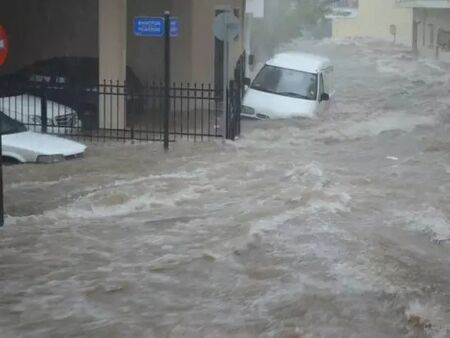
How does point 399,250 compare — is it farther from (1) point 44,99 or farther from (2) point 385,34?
(2) point 385,34

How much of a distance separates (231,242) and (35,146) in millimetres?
4728

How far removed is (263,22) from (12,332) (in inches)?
1248

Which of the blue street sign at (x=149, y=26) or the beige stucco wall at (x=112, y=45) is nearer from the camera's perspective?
the blue street sign at (x=149, y=26)

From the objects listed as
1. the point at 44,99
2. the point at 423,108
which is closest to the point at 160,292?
the point at 44,99

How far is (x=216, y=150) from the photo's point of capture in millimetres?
15047

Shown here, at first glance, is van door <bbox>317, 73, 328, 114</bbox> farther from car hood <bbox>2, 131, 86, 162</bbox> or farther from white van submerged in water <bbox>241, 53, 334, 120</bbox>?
car hood <bbox>2, 131, 86, 162</bbox>

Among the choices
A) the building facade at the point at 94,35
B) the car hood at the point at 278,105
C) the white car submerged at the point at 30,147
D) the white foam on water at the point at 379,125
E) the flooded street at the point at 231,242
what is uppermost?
the building facade at the point at 94,35

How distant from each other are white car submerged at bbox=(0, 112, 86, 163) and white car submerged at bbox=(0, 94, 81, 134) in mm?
2307

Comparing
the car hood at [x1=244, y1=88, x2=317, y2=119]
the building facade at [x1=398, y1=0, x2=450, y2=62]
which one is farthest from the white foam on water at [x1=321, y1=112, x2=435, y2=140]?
the building facade at [x1=398, y1=0, x2=450, y2=62]

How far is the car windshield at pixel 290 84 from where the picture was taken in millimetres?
19203

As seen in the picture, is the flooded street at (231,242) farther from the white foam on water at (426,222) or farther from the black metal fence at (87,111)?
the black metal fence at (87,111)

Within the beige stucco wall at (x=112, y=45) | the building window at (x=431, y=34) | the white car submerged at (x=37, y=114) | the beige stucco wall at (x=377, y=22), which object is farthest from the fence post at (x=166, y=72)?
the beige stucco wall at (x=377, y=22)

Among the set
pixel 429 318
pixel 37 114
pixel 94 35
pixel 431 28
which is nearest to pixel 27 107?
pixel 37 114

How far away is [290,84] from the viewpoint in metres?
19.2
